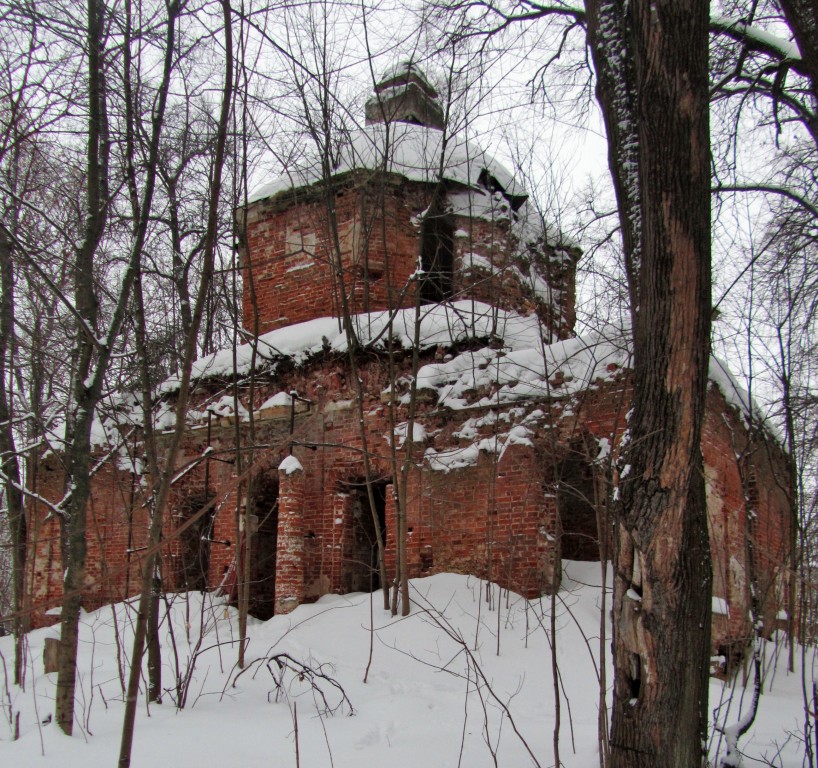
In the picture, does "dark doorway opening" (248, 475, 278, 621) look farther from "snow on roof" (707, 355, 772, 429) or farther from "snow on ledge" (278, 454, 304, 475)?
"snow on roof" (707, 355, 772, 429)

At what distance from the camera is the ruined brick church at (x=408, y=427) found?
7949 mm

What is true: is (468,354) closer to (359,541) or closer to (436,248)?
(359,541)

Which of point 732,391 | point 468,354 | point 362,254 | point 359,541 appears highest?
point 362,254

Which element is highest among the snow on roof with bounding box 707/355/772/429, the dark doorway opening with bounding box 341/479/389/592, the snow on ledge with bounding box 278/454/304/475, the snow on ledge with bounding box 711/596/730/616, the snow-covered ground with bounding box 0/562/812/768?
the snow on roof with bounding box 707/355/772/429

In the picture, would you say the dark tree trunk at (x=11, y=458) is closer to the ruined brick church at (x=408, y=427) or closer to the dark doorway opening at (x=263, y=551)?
the ruined brick church at (x=408, y=427)

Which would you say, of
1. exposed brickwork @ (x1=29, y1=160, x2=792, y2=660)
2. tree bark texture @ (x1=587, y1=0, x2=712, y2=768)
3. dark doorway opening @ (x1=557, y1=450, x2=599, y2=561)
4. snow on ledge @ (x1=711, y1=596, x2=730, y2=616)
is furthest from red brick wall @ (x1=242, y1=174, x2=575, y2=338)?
tree bark texture @ (x1=587, y1=0, x2=712, y2=768)

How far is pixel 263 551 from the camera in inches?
413

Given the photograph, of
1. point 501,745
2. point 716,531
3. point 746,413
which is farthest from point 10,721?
point 746,413

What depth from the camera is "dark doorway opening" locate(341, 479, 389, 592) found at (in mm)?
9336

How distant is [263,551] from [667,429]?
8001 millimetres

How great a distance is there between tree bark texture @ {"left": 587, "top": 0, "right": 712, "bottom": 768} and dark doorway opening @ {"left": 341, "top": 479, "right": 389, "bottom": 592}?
5.67 meters

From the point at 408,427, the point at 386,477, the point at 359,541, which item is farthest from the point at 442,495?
the point at 359,541

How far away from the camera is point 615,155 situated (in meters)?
4.34

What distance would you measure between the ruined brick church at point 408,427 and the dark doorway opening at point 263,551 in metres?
0.03
